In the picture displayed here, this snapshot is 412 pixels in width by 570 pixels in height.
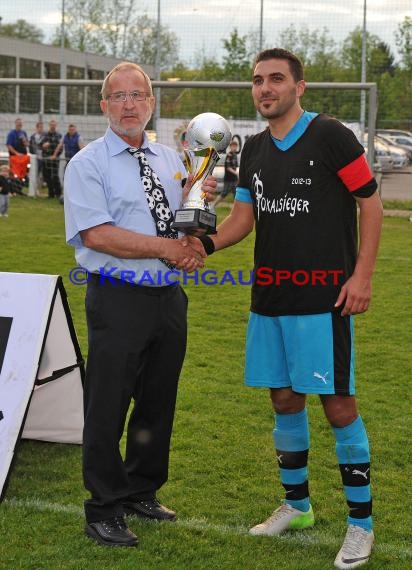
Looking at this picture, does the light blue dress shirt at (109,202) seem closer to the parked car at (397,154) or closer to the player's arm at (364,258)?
the player's arm at (364,258)

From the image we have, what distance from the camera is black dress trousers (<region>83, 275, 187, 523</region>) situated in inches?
137

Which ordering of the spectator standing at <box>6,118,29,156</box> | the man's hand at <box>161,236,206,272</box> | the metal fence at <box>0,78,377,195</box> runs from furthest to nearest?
the spectator standing at <box>6,118,29,156</box> → the metal fence at <box>0,78,377,195</box> → the man's hand at <box>161,236,206,272</box>

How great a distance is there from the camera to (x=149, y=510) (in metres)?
3.79

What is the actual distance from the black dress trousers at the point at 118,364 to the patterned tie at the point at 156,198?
8.6 inches

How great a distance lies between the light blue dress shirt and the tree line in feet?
46.9

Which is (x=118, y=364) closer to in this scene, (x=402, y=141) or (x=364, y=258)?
(x=364, y=258)

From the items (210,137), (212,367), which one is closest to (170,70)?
(212,367)

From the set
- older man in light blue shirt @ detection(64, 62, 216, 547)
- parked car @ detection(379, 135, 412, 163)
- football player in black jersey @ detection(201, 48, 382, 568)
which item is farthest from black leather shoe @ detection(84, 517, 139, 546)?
parked car @ detection(379, 135, 412, 163)

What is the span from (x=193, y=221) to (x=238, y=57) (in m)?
27.9

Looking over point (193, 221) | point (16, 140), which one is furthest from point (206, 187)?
point (16, 140)

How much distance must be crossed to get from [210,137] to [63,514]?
5.70ft

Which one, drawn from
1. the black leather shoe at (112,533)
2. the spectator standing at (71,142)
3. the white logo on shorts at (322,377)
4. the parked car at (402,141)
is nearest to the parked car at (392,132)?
the parked car at (402,141)

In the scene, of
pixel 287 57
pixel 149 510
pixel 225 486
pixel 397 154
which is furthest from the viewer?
pixel 397 154

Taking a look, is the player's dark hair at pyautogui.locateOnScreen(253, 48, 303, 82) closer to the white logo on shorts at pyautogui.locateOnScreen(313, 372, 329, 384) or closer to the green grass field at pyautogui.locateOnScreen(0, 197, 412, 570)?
the white logo on shorts at pyautogui.locateOnScreen(313, 372, 329, 384)
